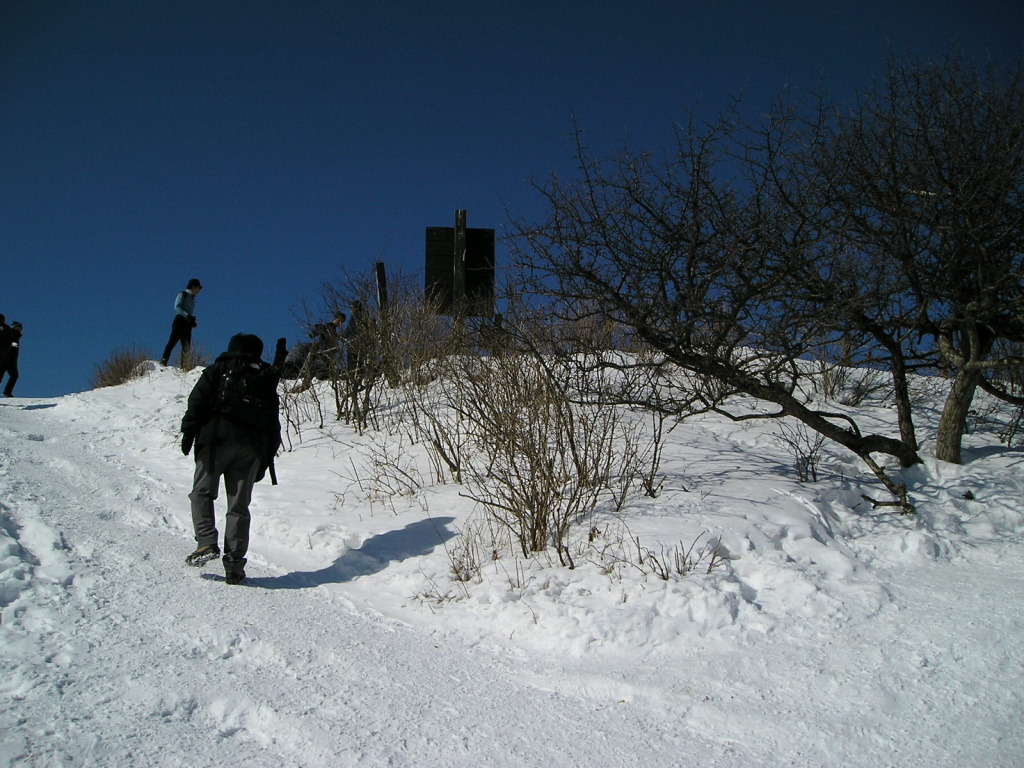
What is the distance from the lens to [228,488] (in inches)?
191

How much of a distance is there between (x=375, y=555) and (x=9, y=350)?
12735mm

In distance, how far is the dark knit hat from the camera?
498 centimetres

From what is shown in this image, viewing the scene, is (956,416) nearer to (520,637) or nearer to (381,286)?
(520,637)

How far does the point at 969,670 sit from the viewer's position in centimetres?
368

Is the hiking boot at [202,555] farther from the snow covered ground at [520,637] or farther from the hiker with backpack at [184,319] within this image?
the hiker with backpack at [184,319]

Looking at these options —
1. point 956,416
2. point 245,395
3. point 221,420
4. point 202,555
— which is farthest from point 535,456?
point 956,416

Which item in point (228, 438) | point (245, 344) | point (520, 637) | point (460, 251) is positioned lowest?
point (520, 637)

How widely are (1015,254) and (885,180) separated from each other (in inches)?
60.3

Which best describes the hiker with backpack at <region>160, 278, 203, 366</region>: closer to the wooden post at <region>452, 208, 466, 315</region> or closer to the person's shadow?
the wooden post at <region>452, 208, 466, 315</region>

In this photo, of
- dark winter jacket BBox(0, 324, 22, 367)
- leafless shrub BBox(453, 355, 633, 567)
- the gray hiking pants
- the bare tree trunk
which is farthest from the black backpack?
dark winter jacket BBox(0, 324, 22, 367)

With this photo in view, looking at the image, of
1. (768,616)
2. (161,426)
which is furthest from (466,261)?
(768,616)

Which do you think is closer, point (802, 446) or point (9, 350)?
point (802, 446)

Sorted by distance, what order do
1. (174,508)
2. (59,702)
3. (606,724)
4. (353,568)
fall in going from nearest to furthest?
1. (59,702)
2. (606,724)
3. (353,568)
4. (174,508)

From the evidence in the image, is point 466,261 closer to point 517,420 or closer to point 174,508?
point 517,420
